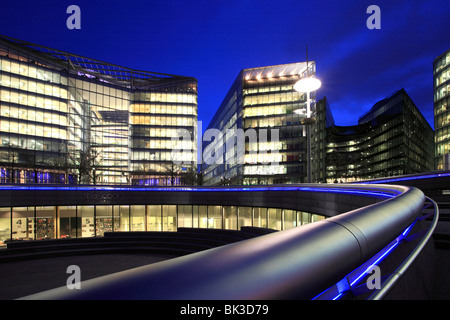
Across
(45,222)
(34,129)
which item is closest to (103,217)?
(45,222)

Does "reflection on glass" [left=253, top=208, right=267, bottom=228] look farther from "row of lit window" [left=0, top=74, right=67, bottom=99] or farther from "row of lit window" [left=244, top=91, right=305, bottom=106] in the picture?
"row of lit window" [left=0, top=74, right=67, bottom=99]

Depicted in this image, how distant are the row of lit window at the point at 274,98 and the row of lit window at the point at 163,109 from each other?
64.8ft

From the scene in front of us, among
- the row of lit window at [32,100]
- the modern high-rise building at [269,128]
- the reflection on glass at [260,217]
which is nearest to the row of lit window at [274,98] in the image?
the modern high-rise building at [269,128]

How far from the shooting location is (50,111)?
2653 inches

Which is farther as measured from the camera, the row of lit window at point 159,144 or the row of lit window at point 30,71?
the row of lit window at point 159,144

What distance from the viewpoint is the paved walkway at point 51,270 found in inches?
523

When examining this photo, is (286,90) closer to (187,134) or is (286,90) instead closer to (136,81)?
(187,134)

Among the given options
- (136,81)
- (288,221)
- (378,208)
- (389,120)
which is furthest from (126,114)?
(389,120)

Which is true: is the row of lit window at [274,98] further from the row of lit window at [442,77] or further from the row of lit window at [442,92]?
the row of lit window at [442,77]

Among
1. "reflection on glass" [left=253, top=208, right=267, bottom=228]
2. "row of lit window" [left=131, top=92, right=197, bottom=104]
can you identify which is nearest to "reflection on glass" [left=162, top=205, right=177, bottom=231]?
"reflection on glass" [left=253, top=208, right=267, bottom=228]

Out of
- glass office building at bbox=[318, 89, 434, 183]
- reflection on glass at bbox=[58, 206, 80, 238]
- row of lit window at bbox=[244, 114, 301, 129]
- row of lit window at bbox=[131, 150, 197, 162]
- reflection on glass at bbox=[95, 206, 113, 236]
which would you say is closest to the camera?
reflection on glass at bbox=[58, 206, 80, 238]

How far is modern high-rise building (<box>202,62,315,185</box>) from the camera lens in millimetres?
70000

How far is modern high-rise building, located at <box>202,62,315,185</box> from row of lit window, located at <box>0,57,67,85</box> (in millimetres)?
49241
